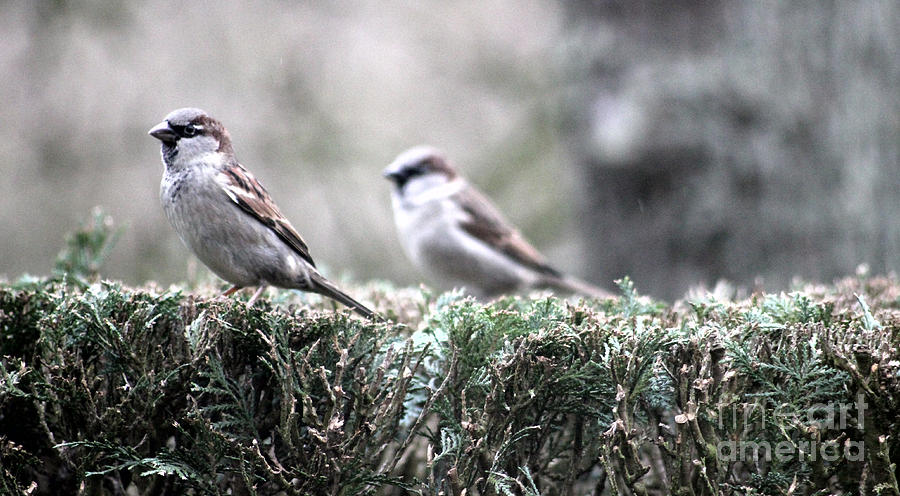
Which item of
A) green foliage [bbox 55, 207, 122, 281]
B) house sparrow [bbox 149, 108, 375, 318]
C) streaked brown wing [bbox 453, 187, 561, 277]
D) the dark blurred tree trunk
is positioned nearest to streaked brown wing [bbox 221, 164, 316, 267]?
house sparrow [bbox 149, 108, 375, 318]

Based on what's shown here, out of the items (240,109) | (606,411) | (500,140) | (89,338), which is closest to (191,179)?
(89,338)

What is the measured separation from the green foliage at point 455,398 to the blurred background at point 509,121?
1.95m

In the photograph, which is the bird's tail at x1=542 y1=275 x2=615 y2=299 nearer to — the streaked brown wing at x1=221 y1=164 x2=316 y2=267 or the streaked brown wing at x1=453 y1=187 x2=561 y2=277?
the streaked brown wing at x1=453 y1=187 x2=561 y2=277

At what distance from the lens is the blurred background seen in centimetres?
557

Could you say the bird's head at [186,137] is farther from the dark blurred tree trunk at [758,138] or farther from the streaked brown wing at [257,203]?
the dark blurred tree trunk at [758,138]

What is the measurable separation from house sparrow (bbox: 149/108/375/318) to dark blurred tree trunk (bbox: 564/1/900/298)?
3.05 meters

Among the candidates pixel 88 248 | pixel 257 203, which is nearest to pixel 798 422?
pixel 257 203

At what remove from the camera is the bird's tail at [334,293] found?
2.92 m

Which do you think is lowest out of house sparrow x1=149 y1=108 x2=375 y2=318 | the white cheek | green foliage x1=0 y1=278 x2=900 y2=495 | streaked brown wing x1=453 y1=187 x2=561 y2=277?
green foliage x1=0 y1=278 x2=900 y2=495

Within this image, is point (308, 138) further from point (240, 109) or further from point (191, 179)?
point (191, 179)

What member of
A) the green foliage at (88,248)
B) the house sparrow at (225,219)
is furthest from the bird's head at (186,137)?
the green foliage at (88,248)

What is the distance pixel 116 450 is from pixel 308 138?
20.7 feet

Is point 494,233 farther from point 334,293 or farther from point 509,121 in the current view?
point 509,121

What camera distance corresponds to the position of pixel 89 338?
216cm
